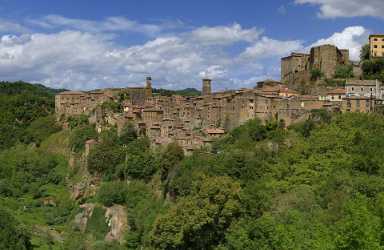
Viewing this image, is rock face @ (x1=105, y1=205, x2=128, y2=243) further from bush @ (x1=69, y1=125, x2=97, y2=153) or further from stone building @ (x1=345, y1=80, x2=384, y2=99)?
stone building @ (x1=345, y1=80, x2=384, y2=99)

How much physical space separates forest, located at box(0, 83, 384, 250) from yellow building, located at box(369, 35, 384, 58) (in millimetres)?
17595

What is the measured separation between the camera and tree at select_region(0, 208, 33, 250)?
4744 centimetres

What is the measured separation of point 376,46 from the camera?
61.6 m

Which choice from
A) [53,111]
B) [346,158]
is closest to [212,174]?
[346,158]

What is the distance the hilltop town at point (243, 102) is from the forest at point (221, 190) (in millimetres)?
1453

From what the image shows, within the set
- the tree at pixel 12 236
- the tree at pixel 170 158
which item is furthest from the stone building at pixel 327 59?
→ the tree at pixel 12 236

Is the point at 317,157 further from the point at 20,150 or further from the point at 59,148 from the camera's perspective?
the point at 20,150

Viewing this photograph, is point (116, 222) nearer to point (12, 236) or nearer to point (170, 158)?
point (170, 158)

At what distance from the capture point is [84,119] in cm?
7488

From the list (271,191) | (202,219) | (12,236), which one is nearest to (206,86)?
(12,236)

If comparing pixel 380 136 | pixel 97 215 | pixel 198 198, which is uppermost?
pixel 380 136

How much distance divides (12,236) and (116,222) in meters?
9.11

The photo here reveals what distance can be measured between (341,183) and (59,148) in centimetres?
4788

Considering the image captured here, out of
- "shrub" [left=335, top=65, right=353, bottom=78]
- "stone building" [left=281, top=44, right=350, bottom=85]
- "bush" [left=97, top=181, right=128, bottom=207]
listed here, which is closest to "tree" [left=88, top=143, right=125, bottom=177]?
"bush" [left=97, top=181, right=128, bottom=207]
